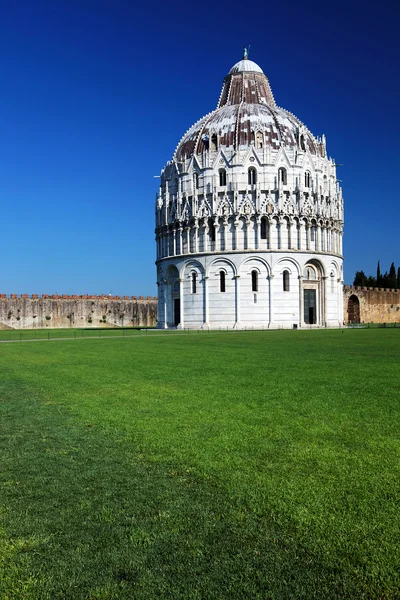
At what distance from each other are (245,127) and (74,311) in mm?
32069

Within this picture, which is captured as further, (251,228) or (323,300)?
(323,300)

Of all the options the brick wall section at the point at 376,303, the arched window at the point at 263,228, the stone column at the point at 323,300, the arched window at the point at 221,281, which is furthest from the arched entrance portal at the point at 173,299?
the brick wall section at the point at 376,303

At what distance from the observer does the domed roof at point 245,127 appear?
59.6 metres

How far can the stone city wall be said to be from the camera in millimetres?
68188

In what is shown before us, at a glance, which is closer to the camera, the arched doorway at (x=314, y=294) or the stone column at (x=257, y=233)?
the stone column at (x=257, y=233)

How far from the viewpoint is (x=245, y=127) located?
6012 centimetres

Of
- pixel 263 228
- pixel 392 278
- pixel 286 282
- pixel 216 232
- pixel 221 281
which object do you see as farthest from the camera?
pixel 392 278

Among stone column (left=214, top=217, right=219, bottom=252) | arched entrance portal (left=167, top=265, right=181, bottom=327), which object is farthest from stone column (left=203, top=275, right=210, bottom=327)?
arched entrance portal (left=167, top=265, right=181, bottom=327)

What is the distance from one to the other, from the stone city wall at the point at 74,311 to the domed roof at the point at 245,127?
23.1 metres

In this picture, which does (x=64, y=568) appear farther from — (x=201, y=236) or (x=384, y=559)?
(x=201, y=236)

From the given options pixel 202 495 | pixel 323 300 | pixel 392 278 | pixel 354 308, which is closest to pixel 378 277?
pixel 392 278

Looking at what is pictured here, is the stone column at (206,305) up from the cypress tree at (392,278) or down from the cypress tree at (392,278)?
down

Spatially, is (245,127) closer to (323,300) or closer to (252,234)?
(252,234)

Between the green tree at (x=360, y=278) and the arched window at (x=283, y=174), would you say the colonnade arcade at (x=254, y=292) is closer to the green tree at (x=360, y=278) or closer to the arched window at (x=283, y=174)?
the arched window at (x=283, y=174)
